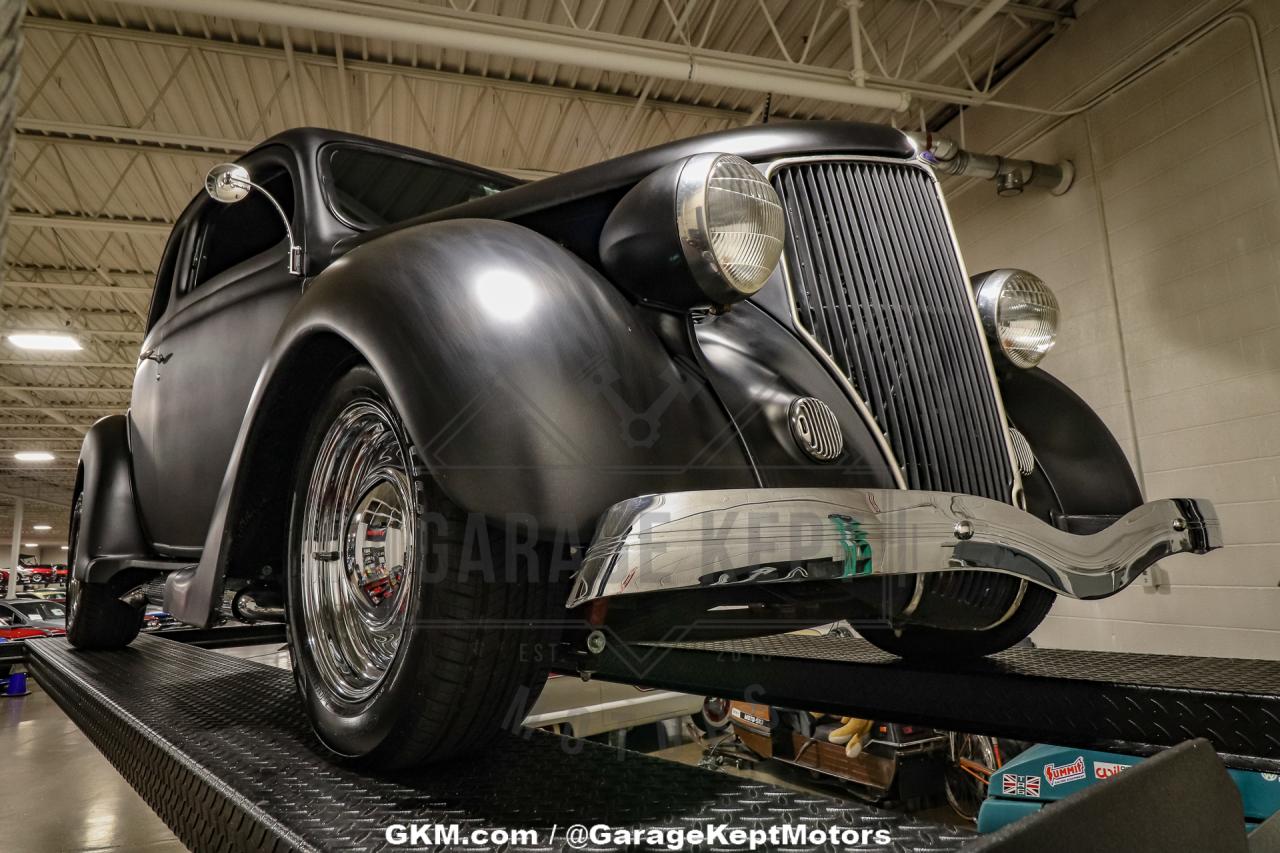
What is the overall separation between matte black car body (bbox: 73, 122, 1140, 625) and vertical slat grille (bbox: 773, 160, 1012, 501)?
70mm

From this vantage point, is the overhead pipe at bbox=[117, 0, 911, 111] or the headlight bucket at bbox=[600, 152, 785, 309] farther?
the overhead pipe at bbox=[117, 0, 911, 111]

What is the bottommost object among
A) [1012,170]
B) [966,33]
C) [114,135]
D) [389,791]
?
[389,791]

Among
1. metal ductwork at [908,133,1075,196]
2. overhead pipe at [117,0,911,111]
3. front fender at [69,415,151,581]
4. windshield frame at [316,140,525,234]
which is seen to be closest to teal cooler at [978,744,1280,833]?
windshield frame at [316,140,525,234]

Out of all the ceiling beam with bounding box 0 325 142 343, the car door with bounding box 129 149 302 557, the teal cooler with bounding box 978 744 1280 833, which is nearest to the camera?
the teal cooler with bounding box 978 744 1280 833

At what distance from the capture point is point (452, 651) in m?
1.09

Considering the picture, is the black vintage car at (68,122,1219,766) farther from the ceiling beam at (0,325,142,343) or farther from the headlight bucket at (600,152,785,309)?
the ceiling beam at (0,325,142,343)

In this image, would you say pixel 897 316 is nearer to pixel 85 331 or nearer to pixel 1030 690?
pixel 1030 690

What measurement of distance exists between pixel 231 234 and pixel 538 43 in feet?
9.79

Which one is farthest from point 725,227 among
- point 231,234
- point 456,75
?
point 456,75

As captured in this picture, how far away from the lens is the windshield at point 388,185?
2324 millimetres

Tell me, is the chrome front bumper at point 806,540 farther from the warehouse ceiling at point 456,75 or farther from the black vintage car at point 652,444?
the warehouse ceiling at point 456,75

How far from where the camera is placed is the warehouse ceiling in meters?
5.35

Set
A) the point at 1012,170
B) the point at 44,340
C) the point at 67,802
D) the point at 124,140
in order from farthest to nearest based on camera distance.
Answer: the point at 44,340 → the point at 124,140 → the point at 1012,170 → the point at 67,802

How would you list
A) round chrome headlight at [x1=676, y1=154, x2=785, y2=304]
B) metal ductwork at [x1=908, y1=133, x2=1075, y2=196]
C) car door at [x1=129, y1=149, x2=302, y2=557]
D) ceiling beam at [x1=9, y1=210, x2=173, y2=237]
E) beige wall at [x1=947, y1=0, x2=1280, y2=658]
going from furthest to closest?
ceiling beam at [x1=9, y1=210, x2=173, y2=237] → metal ductwork at [x1=908, y1=133, x2=1075, y2=196] → beige wall at [x1=947, y1=0, x2=1280, y2=658] → car door at [x1=129, y1=149, x2=302, y2=557] → round chrome headlight at [x1=676, y1=154, x2=785, y2=304]
